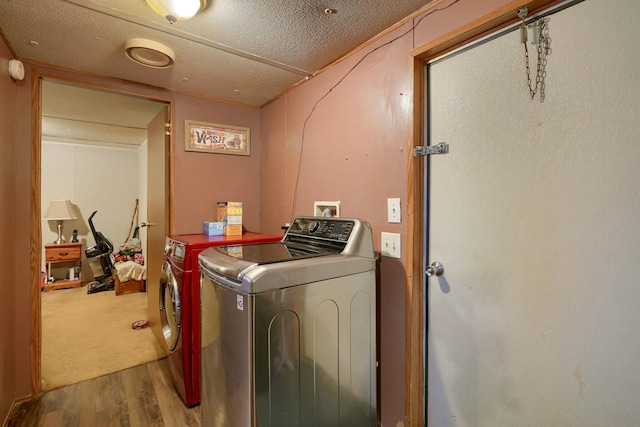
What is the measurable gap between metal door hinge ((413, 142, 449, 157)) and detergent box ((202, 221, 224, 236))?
1.63m

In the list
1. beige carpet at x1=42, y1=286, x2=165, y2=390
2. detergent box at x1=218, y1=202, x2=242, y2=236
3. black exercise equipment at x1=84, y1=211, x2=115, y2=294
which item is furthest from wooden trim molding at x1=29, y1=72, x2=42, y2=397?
black exercise equipment at x1=84, y1=211, x2=115, y2=294

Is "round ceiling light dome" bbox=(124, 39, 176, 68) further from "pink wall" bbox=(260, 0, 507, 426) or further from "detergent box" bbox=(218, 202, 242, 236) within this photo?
"detergent box" bbox=(218, 202, 242, 236)

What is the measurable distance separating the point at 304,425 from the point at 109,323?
2.97m

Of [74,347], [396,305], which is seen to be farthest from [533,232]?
[74,347]

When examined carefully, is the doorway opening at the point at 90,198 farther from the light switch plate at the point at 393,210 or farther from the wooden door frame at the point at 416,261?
the wooden door frame at the point at 416,261

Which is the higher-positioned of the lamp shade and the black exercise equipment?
the lamp shade

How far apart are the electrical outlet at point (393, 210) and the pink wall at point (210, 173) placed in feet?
5.10

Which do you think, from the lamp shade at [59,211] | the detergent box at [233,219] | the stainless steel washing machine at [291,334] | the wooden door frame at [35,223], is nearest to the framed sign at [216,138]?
the detergent box at [233,219]

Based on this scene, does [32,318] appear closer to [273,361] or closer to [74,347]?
[74,347]

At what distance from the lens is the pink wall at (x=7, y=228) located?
1596 millimetres

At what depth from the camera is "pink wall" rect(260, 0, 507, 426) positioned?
1428mm

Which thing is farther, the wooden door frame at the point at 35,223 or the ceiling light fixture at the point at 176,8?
the wooden door frame at the point at 35,223

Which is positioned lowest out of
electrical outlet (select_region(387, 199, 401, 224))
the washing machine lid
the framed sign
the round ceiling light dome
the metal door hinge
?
the washing machine lid

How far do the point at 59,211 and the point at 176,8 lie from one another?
4.56 meters
